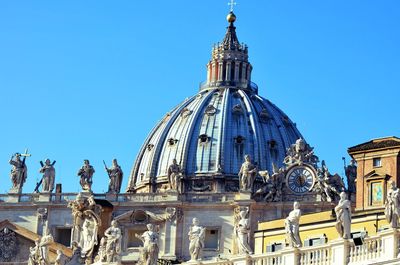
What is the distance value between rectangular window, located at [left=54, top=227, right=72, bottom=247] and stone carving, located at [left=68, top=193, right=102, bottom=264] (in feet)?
80.1

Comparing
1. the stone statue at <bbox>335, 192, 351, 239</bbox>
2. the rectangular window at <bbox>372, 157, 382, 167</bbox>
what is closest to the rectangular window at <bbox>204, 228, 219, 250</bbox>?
the rectangular window at <bbox>372, 157, 382, 167</bbox>

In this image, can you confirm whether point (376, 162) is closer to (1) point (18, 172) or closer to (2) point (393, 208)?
(2) point (393, 208)

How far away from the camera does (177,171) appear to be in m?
Answer: 126

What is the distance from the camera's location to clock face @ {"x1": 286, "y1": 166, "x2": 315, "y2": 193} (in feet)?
405

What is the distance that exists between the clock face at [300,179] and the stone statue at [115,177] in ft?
49.0

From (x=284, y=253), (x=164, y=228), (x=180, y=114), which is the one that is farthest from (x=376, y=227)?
(x=180, y=114)

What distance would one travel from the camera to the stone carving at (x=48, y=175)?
118m

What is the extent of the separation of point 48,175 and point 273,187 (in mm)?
19481

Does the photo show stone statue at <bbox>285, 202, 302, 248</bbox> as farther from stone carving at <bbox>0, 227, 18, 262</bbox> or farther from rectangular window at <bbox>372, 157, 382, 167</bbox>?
stone carving at <bbox>0, 227, 18, 262</bbox>

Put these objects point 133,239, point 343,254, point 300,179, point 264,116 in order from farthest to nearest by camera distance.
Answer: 1. point 264,116
2. point 300,179
3. point 133,239
4. point 343,254

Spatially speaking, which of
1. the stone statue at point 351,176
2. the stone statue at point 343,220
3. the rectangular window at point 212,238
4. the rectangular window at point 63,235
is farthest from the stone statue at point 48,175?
the stone statue at point 343,220

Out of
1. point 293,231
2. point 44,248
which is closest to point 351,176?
point 44,248

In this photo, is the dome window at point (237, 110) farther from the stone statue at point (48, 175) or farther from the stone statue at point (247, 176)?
the stone statue at point (48, 175)

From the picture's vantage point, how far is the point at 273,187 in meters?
122
